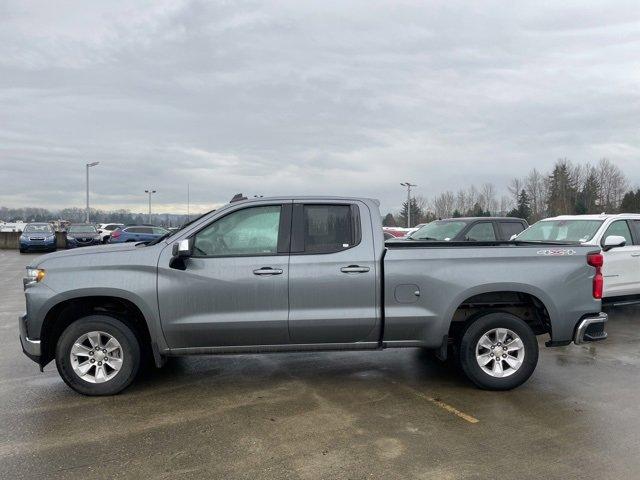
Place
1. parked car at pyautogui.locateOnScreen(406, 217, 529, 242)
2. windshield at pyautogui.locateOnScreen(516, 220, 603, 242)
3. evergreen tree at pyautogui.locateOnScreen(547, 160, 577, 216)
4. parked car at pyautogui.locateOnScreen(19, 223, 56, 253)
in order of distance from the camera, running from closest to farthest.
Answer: windshield at pyautogui.locateOnScreen(516, 220, 603, 242) < parked car at pyautogui.locateOnScreen(406, 217, 529, 242) < parked car at pyautogui.locateOnScreen(19, 223, 56, 253) < evergreen tree at pyautogui.locateOnScreen(547, 160, 577, 216)

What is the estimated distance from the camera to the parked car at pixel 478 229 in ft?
37.1

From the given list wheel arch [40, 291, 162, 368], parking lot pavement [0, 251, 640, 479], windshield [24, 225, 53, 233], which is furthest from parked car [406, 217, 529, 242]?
windshield [24, 225, 53, 233]

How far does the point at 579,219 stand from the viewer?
9516 millimetres

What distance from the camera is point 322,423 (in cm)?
441

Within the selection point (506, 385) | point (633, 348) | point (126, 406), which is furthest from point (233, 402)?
point (633, 348)

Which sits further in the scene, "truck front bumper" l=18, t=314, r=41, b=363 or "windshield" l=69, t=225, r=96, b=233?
"windshield" l=69, t=225, r=96, b=233

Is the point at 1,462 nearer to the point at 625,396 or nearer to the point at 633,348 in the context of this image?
the point at 625,396

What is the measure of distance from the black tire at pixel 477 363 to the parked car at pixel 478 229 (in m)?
5.91

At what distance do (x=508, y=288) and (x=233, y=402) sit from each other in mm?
2923

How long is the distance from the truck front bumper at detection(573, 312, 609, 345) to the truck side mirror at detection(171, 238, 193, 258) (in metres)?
3.97

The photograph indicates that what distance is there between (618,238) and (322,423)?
6.40 meters

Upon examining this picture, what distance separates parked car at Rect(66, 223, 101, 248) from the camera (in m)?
26.9

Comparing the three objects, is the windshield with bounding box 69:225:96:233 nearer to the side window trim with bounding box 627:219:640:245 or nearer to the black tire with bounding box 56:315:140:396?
the black tire with bounding box 56:315:140:396

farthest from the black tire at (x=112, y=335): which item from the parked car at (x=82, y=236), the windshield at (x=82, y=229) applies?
the windshield at (x=82, y=229)
